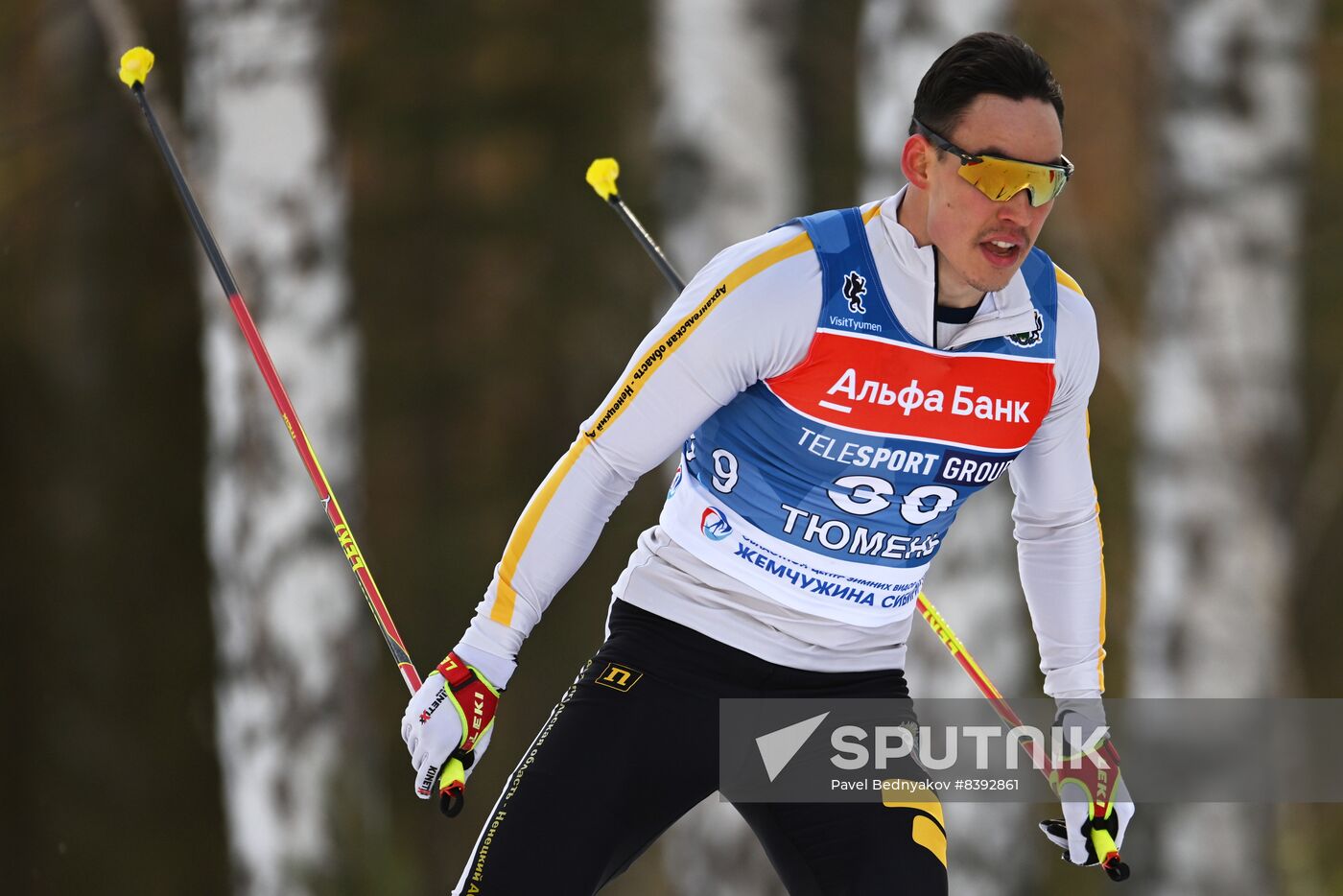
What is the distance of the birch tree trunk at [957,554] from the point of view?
3951 millimetres

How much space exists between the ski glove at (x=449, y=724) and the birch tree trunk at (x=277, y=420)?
257 cm

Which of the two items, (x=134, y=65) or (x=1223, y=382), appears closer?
(x=134, y=65)

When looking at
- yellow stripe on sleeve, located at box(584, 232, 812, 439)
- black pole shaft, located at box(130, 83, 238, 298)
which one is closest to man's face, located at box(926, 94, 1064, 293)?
yellow stripe on sleeve, located at box(584, 232, 812, 439)

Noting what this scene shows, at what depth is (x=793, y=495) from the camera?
6.30ft

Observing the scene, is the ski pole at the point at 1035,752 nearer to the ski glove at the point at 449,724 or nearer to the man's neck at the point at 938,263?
the man's neck at the point at 938,263

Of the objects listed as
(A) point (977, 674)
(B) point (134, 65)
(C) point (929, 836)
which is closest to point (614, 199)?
(B) point (134, 65)

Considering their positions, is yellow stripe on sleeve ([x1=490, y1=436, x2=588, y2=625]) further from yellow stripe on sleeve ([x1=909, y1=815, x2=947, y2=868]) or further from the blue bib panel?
yellow stripe on sleeve ([x1=909, y1=815, x2=947, y2=868])

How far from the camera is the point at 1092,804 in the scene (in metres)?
2.12

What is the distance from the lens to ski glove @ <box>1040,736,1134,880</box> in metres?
2.12

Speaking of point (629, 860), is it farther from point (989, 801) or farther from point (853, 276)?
point (989, 801)

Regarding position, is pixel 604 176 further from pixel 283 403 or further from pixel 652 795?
pixel 652 795

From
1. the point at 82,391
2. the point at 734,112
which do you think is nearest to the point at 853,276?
the point at 734,112

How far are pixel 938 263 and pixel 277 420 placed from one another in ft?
9.49

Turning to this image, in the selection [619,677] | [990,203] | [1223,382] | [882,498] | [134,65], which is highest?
[134,65]
